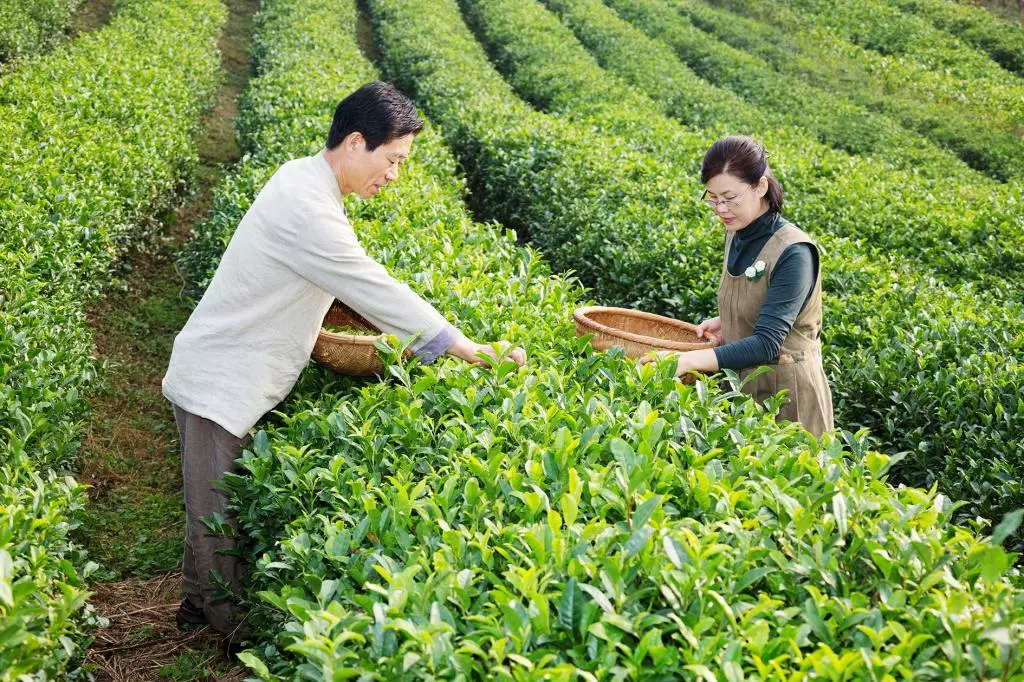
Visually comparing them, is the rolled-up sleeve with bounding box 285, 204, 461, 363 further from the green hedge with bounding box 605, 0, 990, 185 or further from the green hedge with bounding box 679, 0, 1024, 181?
the green hedge with bounding box 679, 0, 1024, 181

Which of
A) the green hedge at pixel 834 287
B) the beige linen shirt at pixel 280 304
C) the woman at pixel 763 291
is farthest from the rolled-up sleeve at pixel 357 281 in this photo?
the green hedge at pixel 834 287

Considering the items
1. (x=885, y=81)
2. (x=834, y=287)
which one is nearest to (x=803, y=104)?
(x=885, y=81)

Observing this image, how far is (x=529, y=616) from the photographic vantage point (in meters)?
1.80

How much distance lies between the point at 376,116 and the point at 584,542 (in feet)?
5.46

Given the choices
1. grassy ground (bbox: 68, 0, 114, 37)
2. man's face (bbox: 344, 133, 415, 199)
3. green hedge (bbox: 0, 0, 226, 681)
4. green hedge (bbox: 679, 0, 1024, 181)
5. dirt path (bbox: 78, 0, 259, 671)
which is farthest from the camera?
grassy ground (bbox: 68, 0, 114, 37)

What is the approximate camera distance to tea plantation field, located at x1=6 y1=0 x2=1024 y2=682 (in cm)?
181

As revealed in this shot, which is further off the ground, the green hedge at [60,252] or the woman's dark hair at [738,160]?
the woman's dark hair at [738,160]

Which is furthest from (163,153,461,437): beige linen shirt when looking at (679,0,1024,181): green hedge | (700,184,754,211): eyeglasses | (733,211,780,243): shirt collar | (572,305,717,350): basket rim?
(679,0,1024,181): green hedge

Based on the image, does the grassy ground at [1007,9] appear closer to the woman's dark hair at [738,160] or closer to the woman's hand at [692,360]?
the woman's dark hair at [738,160]

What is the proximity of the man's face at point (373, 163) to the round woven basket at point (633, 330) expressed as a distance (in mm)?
978

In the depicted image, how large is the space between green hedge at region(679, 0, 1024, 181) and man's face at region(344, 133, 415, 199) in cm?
1294

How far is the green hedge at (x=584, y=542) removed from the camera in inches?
68.2

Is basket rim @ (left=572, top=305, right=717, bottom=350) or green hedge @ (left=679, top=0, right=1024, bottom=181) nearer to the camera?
basket rim @ (left=572, top=305, right=717, bottom=350)

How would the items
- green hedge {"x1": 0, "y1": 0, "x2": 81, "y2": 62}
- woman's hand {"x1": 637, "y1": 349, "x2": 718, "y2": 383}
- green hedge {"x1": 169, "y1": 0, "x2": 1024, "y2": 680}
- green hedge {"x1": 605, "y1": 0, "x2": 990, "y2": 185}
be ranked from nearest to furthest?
green hedge {"x1": 169, "y1": 0, "x2": 1024, "y2": 680} → woman's hand {"x1": 637, "y1": 349, "x2": 718, "y2": 383} → green hedge {"x1": 605, "y1": 0, "x2": 990, "y2": 185} → green hedge {"x1": 0, "y1": 0, "x2": 81, "y2": 62}
